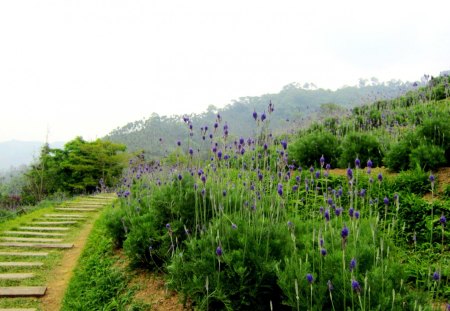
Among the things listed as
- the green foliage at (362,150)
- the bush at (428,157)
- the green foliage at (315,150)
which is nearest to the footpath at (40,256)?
the green foliage at (315,150)

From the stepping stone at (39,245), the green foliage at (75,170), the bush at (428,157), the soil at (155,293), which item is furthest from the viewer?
the green foliage at (75,170)

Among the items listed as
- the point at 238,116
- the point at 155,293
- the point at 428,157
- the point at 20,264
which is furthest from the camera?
the point at 238,116

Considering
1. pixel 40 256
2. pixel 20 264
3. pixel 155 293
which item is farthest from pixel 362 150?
pixel 20 264

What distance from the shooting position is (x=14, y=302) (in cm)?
466

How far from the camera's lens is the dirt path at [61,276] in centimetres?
472

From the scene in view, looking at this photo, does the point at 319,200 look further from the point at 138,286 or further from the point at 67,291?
the point at 67,291

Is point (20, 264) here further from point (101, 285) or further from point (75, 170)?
point (75, 170)

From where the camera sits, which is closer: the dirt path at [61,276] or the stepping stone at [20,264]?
the dirt path at [61,276]

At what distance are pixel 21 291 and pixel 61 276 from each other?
0.73 meters

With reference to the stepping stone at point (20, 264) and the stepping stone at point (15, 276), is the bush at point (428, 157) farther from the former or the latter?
the stepping stone at point (20, 264)

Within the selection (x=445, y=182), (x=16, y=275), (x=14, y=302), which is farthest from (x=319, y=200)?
(x=16, y=275)

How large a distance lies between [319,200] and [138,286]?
107 inches

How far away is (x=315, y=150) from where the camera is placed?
7.64 meters

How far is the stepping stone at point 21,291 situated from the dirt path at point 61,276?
0.10 metres
